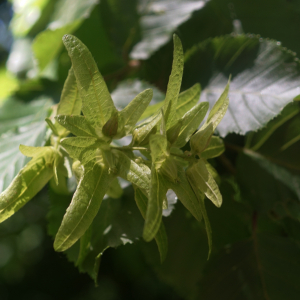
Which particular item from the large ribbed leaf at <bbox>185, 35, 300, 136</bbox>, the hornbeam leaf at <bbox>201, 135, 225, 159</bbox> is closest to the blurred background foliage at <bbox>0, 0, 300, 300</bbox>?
the large ribbed leaf at <bbox>185, 35, 300, 136</bbox>

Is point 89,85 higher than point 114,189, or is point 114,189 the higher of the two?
point 89,85

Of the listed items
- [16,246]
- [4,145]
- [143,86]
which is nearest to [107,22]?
[143,86]

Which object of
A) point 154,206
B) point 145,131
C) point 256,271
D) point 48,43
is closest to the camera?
point 154,206

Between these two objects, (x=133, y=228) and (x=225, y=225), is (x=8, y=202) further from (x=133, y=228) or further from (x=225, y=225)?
(x=225, y=225)

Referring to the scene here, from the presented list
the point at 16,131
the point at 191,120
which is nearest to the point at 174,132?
the point at 191,120

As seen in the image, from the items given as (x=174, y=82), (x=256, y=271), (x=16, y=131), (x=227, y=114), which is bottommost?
(x=256, y=271)

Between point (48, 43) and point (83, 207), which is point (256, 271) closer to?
point (83, 207)
